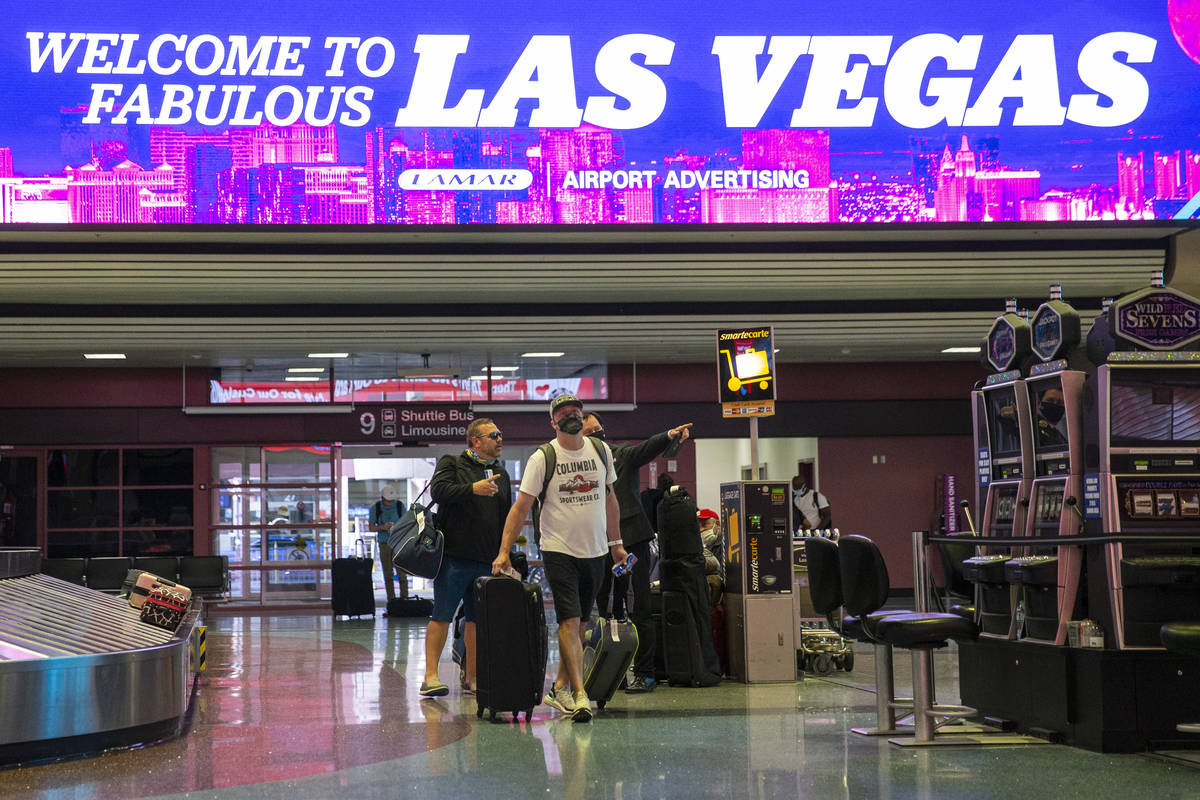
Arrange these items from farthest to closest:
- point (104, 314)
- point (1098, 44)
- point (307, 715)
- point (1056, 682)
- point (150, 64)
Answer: point (104, 314)
point (1098, 44)
point (150, 64)
point (307, 715)
point (1056, 682)

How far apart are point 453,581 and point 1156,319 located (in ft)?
12.8

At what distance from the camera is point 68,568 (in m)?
14.3

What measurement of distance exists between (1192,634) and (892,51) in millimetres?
8066

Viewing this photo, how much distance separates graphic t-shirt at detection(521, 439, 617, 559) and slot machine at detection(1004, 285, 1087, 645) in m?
1.99

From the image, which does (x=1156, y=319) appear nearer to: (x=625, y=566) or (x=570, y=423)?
(x=570, y=423)

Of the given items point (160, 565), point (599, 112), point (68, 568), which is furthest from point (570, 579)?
point (68, 568)

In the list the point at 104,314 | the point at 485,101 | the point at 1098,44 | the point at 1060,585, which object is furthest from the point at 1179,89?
the point at 104,314

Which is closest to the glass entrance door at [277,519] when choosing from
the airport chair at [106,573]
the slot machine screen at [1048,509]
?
the airport chair at [106,573]

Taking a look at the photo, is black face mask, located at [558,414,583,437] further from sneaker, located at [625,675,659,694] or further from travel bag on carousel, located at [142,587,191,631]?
travel bag on carousel, located at [142,587,191,631]

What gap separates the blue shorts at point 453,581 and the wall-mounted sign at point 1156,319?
11.9 ft

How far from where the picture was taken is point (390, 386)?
54.9 feet

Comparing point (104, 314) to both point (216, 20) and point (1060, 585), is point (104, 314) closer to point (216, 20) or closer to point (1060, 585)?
point (216, 20)

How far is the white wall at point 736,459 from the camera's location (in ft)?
63.6

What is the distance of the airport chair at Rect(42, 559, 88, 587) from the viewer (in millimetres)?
14106
